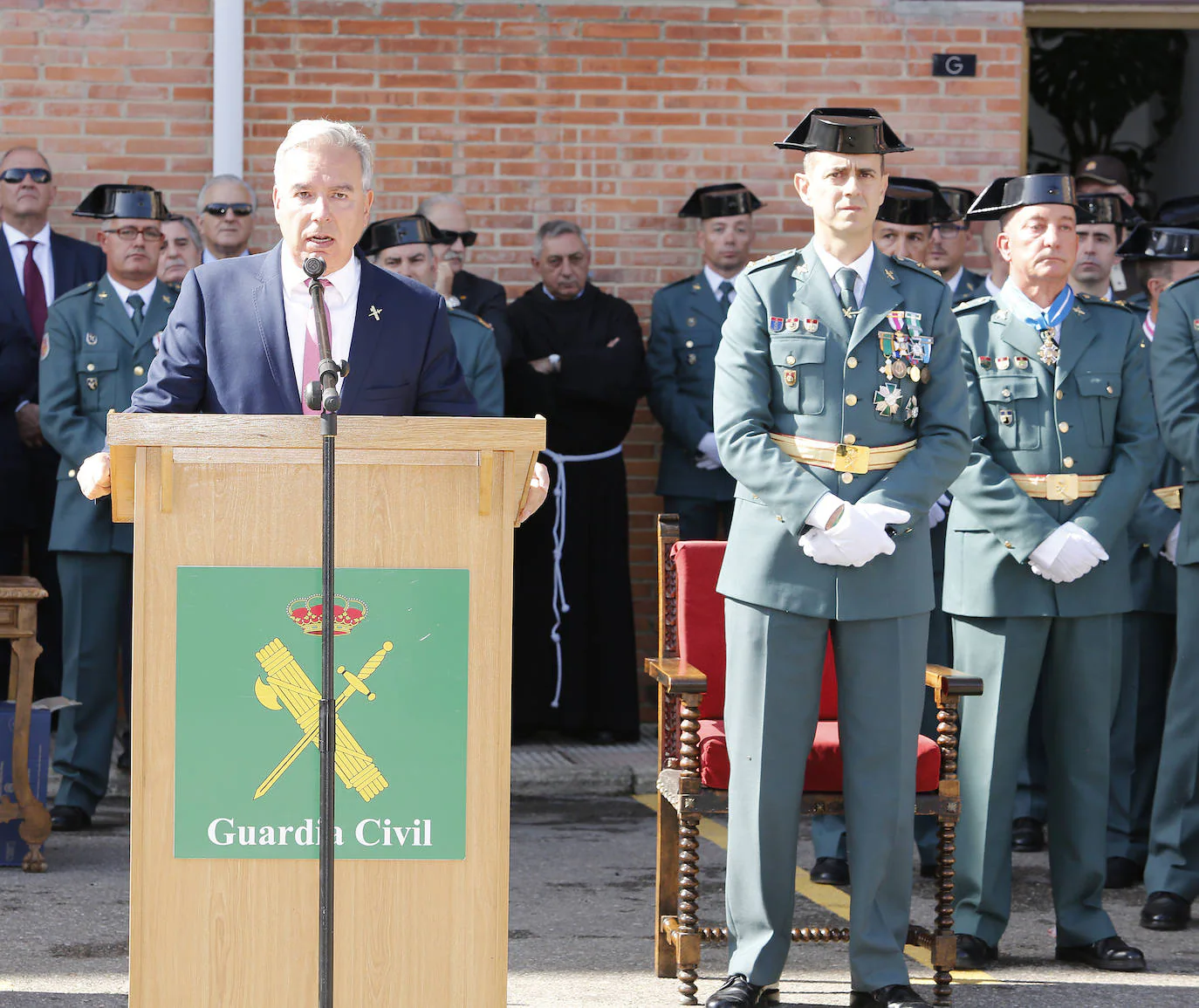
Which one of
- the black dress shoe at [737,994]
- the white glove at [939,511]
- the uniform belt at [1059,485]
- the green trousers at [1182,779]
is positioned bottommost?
the black dress shoe at [737,994]

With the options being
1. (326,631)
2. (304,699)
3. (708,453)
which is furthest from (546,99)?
(326,631)

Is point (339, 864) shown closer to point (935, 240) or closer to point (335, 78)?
point (935, 240)

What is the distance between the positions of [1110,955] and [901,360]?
1.61 metres

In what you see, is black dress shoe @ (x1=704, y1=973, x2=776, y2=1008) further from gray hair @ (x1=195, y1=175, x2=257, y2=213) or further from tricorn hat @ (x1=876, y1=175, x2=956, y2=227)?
gray hair @ (x1=195, y1=175, x2=257, y2=213)

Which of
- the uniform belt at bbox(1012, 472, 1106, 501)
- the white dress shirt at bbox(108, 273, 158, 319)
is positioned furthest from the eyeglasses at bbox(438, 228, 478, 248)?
the uniform belt at bbox(1012, 472, 1106, 501)

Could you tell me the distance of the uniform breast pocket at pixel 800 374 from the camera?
3904 millimetres

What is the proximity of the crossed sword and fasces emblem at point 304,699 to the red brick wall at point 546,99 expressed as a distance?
515 centimetres

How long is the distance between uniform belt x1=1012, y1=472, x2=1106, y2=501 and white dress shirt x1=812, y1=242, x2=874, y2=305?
31.4 inches

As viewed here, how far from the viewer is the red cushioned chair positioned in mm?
→ 4070

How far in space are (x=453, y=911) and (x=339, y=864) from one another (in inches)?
7.7

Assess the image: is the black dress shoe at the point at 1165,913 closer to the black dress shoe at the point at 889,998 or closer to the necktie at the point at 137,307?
the black dress shoe at the point at 889,998

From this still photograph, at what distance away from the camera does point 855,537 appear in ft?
12.2

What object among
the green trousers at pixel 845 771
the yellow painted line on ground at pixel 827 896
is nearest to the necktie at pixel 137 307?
the yellow painted line on ground at pixel 827 896

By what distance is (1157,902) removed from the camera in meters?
4.87
